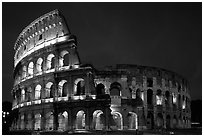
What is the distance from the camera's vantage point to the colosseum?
24.4 m

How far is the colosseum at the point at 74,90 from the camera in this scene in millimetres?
24359

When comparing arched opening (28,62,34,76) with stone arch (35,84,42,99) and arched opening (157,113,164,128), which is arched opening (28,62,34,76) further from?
arched opening (157,113,164,128)

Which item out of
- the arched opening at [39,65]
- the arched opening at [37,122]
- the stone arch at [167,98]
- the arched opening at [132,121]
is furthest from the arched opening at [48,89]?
the stone arch at [167,98]

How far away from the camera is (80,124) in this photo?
2572cm

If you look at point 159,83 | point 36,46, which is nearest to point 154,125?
point 159,83

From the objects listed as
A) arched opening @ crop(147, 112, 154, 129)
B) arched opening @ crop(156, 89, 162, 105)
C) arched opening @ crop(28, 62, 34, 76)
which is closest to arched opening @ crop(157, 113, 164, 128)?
arched opening @ crop(147, 112, 154, 129)

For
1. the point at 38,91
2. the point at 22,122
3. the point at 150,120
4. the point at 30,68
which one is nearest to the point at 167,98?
the point at 150,120

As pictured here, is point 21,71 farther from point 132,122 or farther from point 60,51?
point 132,122

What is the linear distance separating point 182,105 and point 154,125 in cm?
699

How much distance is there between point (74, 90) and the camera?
2520 cm

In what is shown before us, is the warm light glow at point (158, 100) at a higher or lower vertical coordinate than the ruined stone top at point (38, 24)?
lower

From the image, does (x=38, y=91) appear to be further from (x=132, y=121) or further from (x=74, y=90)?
(x=132, y=121)

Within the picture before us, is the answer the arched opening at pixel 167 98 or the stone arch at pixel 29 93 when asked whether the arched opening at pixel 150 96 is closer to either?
the arched opening at pixel 167 98

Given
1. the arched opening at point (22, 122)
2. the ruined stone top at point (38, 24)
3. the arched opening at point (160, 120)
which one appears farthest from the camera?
the arched opening at point (160, 120)
